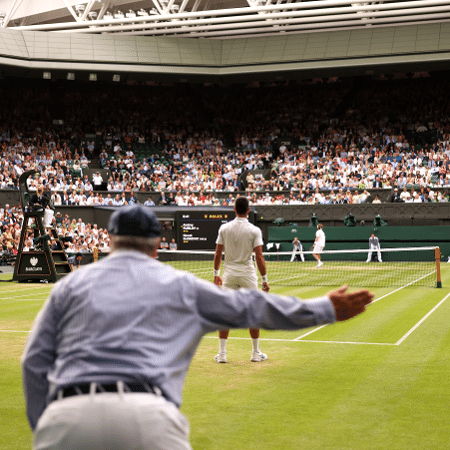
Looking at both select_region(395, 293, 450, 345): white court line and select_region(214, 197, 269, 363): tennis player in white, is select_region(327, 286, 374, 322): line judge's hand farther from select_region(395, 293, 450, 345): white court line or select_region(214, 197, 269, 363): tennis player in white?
select_region(395, 293, 450, 345): white court line

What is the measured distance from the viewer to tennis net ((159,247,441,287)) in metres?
22.7

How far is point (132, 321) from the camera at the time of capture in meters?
2.81

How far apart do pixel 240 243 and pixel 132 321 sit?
6.47 m

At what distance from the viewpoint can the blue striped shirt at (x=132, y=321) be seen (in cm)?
276

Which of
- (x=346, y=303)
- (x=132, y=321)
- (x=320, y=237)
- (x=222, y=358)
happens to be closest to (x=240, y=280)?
(x=222, y=358)

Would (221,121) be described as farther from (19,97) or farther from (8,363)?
(8,363)

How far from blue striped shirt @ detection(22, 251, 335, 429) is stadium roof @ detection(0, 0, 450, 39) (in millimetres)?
35993

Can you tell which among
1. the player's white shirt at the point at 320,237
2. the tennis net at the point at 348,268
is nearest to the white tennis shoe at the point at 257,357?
the tennis net at the point at 348,268

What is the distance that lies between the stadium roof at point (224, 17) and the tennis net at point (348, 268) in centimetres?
1486

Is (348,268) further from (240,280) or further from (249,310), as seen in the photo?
(249,310)

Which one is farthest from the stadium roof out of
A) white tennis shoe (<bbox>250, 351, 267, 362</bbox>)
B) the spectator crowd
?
white tennis shoe (<bbox>250, 351, 267, 362</bbox>)

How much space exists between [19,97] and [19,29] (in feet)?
21.5

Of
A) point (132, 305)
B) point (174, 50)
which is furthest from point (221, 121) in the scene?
point (132, 305)

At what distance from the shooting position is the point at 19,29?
1711 inches
